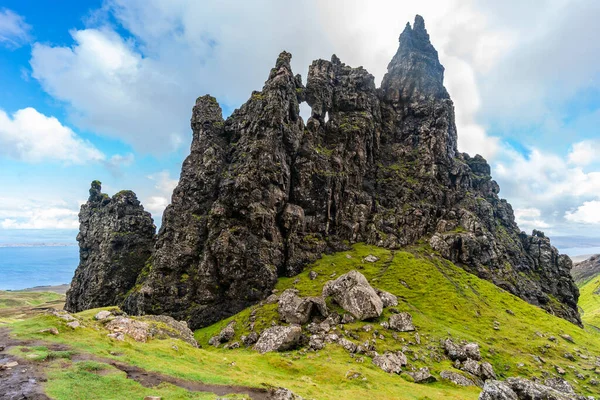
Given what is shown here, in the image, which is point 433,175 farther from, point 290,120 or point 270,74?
point 270,74

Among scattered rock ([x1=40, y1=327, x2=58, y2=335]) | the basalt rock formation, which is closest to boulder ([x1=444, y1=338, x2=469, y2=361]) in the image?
the basalt rock formation

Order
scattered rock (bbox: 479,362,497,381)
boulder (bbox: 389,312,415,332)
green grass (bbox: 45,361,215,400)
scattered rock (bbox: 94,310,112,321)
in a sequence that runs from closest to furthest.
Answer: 1. green grass (bbox: 45,361,215,400)
2. scattered rock (bbox: 94,310,112,321)
3. scattered rock (bbox: 479,362,497,381)
4. boulder (bbox: 389,312,415,332)

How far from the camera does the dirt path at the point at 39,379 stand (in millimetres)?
21109

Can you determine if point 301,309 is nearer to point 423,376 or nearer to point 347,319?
point 347,319

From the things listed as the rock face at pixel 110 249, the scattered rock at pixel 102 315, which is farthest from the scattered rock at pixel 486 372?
the rock face at pixel 110 249

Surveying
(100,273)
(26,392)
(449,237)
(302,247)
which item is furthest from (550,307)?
(100,273)

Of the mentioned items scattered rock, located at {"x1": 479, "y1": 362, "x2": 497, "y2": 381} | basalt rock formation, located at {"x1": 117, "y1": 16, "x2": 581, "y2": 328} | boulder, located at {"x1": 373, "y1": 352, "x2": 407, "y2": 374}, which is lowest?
scattered rock, located at {"x1": 479, "y1": 362, "x2": 497, "y2": 381}

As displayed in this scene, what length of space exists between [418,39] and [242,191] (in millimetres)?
144453

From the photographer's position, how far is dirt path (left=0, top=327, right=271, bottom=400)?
21109 mm

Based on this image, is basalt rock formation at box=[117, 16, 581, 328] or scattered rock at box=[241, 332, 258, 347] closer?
scattered rock at box=[241, 332, 258, 347]

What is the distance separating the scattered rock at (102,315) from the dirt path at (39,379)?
11404 millimetres

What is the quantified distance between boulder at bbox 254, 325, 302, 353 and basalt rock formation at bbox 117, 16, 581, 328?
3085 centimetres

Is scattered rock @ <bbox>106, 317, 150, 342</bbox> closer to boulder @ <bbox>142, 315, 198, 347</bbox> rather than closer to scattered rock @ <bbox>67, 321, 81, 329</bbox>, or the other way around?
boulder @ <bbox>142, 315, 198, 347</bbox>

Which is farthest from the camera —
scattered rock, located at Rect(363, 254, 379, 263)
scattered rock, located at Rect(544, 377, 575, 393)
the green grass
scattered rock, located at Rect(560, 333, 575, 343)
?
scattered rock, located at Rect(363, 254, 379, 263)
